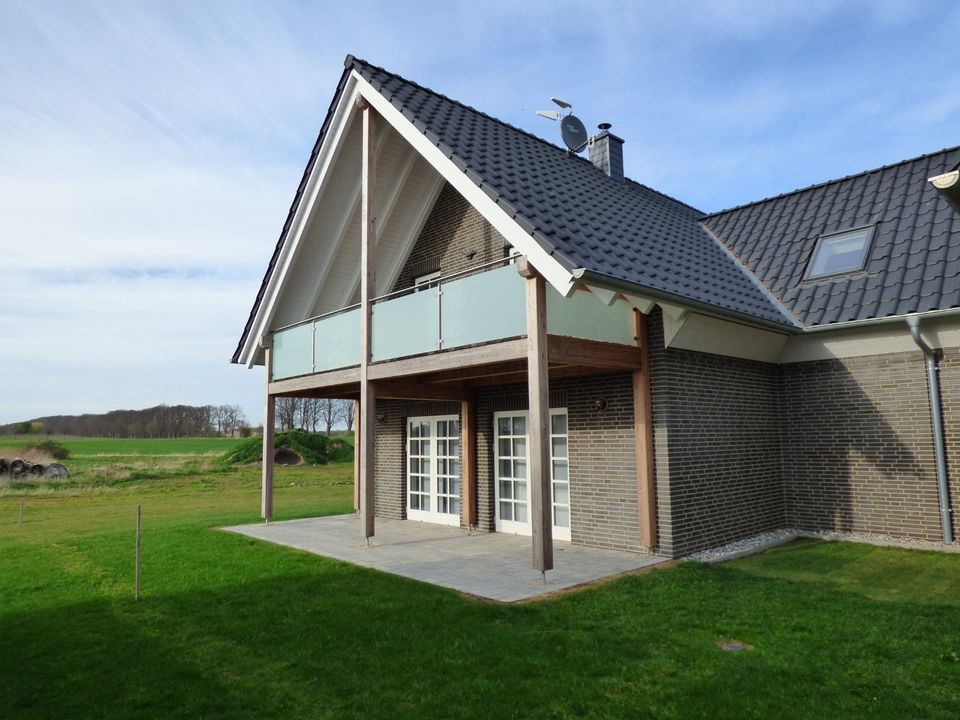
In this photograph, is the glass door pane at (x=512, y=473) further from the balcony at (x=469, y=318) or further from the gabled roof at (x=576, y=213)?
the gabled roof at (x=576, y=213)

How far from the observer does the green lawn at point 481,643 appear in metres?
4.10

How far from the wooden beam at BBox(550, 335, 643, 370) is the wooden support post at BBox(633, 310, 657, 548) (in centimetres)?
15

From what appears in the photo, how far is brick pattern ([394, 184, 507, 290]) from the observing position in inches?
449

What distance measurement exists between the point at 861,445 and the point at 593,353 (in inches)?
187

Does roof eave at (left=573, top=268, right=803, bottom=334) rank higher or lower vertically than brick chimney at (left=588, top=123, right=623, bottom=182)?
lower

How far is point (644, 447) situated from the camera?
8.48 meters

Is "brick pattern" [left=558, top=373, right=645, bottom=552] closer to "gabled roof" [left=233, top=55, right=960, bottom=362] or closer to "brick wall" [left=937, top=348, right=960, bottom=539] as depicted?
"gabled roof" [left=233, top=55, right=960, bottom=362]

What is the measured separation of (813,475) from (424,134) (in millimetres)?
7772

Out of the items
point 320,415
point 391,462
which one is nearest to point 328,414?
point 320,415

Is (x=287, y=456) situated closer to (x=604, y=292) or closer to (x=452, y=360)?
(x=452, y=360)

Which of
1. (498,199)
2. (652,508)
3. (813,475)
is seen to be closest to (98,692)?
(498,199)

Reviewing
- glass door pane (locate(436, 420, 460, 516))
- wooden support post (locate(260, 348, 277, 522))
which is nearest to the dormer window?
glass door pane (locate(436, 420, 460, 516))

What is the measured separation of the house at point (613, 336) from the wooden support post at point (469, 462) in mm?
50

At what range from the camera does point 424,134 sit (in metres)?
8.80
